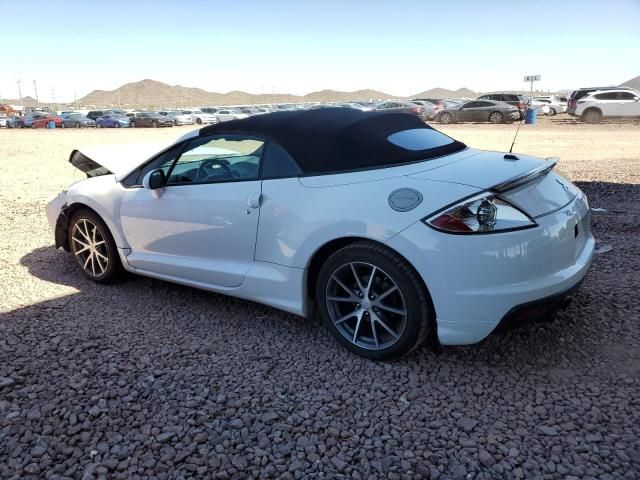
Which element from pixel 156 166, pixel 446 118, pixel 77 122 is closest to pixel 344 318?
pixel 156 166

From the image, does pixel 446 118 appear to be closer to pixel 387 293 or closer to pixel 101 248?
pixel 101 248

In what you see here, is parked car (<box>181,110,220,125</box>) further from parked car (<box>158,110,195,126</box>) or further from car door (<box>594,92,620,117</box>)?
car door (<box>594,92,620,117</box>)

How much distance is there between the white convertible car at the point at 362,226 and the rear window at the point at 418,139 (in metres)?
0.02

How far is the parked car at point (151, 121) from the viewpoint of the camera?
43531 millimetres

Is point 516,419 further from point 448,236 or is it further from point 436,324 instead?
point 448,236

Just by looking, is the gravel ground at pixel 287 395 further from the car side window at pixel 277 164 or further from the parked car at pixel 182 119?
the parked car at pixel 182 119

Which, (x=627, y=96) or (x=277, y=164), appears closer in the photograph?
(x=277, y=164)

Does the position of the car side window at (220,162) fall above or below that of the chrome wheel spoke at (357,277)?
above

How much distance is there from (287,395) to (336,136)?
1672 mm

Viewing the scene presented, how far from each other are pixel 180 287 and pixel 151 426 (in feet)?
6.88

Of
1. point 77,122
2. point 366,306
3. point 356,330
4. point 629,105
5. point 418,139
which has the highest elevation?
point 77,122

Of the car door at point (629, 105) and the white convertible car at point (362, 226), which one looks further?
the car door at point (629, 105)

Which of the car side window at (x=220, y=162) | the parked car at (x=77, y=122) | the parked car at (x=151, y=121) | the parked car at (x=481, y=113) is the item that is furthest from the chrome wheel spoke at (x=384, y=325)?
A: the parked car at (x=77, y=122)

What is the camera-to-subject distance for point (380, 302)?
10.5 feet
